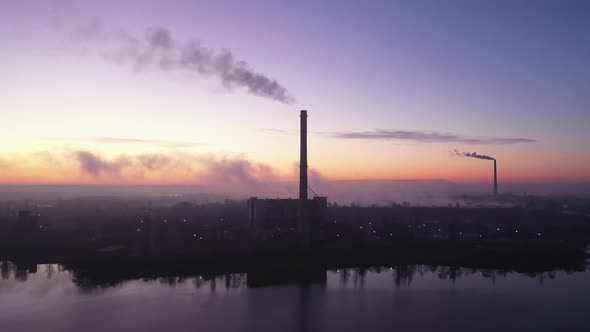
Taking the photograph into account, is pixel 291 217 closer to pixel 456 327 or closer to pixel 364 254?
pixel 364 254

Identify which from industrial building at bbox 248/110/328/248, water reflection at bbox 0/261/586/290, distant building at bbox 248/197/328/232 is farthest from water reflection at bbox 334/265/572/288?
distant building at bbox 248/197/328/232

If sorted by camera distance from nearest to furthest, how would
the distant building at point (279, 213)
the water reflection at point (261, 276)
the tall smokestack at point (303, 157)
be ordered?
1. the water reflection at point (261, 276)
2. the tall smokestack at point (303, 157)
3. the distant building at point (279, 213)

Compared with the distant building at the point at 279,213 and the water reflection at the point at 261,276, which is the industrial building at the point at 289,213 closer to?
the distant building at the point at 279,213

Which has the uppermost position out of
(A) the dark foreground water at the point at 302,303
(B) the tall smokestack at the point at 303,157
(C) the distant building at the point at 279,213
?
(B) the tall smokestack at the point at 303,157

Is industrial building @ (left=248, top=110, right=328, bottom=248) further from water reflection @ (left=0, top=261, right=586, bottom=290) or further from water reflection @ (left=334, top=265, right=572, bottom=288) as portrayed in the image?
water reflection @ (left=0, top=261, right=586, bottom=290)

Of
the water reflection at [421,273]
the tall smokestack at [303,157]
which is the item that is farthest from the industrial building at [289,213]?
Result: the water reflection at [421,273]

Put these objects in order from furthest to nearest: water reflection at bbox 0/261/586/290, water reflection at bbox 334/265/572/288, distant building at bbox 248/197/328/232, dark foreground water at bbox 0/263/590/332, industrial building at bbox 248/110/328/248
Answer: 1. distant building at bbox 248/197/328/232
2. industrial building at bbox 248/110/328/248
3. water reflection at bbox 334/265/572/288
4. water reflection at bbox 0/261/586/290
5. dark foreground water at bbox 0/263/590/332

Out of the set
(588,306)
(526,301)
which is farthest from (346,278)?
(588,306)

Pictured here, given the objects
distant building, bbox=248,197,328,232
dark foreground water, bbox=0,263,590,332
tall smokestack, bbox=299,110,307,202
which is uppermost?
tall smokestack, bbox=299,110,307,202
